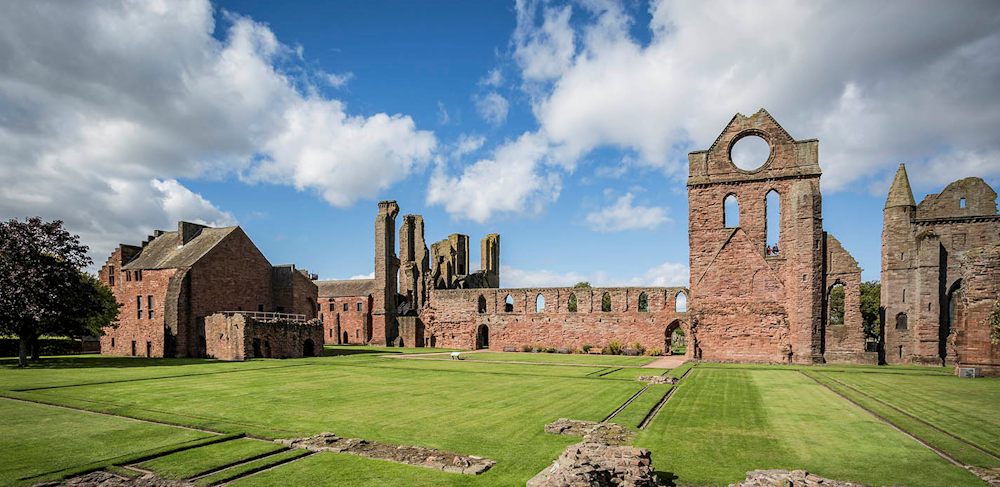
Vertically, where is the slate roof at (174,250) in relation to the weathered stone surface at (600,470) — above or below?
above

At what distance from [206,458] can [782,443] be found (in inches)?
401

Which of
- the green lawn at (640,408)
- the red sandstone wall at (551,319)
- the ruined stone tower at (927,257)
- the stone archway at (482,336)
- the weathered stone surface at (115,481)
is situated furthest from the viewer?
the stone archway at (482,336)

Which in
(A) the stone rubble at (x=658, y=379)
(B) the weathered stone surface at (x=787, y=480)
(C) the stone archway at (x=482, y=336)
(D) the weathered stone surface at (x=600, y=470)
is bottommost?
(C) the stone archway at (x=482, y=336)

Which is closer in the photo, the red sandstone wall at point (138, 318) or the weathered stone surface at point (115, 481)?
the weathered stone surface at point (115, 481)

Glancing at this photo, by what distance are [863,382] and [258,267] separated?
35.9 m

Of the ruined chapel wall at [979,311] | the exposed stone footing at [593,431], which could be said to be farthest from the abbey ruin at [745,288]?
the exposed stone footing at [593,431]

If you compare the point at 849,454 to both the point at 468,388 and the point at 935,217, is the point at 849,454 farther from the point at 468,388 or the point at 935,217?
the point at 935,217

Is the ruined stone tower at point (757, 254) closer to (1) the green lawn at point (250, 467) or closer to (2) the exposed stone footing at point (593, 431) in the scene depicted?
(2) the exposed stone footing at point (593, 431)

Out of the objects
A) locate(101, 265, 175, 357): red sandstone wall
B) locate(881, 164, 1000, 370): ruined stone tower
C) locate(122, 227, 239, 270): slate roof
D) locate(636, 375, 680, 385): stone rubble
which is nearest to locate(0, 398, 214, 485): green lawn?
locate(636, 375, 680, 385): stone rubble

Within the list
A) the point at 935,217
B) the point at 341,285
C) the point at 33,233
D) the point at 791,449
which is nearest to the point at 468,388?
the point at 791,449

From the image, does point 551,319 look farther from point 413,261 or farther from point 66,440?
point 66,440

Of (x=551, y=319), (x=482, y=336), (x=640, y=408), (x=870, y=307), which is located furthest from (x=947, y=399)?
(x=870, y=307)

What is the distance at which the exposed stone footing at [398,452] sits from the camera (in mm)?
7914

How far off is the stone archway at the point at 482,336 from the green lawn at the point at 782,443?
2743 cm
